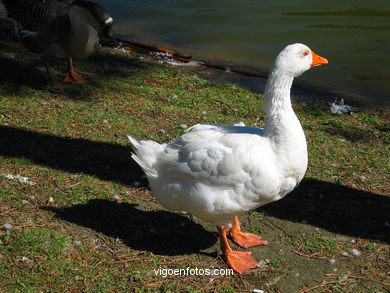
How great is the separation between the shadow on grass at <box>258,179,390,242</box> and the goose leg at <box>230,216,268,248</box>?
0.45 meters

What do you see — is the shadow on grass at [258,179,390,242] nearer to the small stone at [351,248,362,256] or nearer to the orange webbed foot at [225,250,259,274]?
the small stone at [351,248,362,256]

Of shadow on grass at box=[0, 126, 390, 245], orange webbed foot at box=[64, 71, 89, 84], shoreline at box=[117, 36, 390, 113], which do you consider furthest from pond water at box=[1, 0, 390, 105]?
shadow on grass at box=[0, 126, 390, 245]

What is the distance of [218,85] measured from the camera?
25.8 ft

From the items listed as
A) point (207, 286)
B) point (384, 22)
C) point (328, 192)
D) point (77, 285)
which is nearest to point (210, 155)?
point (207, 286)

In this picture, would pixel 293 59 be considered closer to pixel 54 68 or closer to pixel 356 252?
pixel 356 252

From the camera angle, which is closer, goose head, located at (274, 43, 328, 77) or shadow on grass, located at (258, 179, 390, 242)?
goose head, located at (274, 43, 328, 77)

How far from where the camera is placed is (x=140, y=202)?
15.8 ft

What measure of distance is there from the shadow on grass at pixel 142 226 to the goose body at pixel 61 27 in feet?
9.88

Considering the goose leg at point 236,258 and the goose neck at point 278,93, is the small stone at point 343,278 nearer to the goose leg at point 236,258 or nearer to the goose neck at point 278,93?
the goose leg at point 236,258

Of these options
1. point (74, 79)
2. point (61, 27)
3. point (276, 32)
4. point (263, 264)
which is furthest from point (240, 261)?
point (276, 32)

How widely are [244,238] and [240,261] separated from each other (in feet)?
1.06

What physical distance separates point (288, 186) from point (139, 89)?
3.89 m

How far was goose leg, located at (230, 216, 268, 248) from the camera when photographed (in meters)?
4.37

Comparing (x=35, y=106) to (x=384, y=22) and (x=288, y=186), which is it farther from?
(x=384, y=22)
